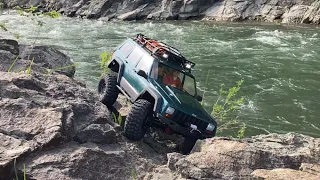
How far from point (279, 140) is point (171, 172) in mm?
2366

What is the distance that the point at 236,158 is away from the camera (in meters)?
6.32

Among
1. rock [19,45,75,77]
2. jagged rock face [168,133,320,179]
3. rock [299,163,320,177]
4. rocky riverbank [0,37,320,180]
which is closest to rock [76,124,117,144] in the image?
rocky riverbank [0,37,320,180]

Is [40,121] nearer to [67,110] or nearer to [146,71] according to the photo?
[67,110]

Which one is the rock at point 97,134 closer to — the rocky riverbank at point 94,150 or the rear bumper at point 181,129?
the rocky riverbank at point 94,150

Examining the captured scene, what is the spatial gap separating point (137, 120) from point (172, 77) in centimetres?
172

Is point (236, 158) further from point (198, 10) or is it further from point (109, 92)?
point (198, 10)

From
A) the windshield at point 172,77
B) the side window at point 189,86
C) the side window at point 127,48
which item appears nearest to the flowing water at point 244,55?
the side window at point 189,86

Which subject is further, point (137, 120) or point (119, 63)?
point (119, 63)

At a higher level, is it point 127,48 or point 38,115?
point 38,115

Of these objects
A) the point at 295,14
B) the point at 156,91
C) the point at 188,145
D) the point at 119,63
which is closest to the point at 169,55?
the point at 119,63

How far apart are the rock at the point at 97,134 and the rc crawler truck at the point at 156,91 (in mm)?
773

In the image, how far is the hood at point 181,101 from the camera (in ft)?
26.1

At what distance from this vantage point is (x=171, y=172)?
20.1 feet

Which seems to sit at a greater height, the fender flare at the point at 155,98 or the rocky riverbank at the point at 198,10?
the fender flare at the point at 155,98
